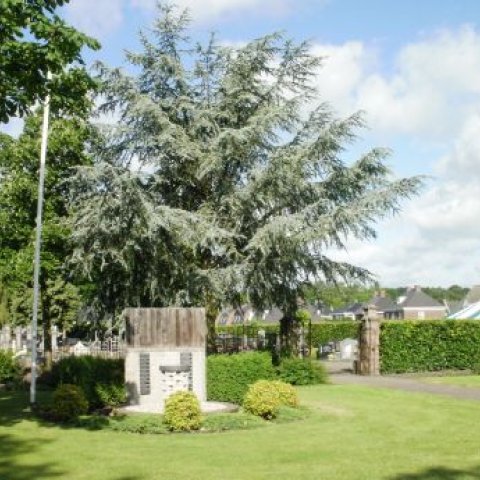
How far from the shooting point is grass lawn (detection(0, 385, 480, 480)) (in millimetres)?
10656

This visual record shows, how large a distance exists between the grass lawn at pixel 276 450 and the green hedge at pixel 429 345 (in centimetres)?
1318

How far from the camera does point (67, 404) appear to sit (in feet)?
54.6

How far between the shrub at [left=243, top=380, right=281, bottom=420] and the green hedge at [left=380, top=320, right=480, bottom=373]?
1527 centimetres

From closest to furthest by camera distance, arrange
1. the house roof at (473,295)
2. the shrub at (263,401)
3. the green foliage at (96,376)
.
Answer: the shrub at (263,401) → the green foliage at (96,376) → the house roof at (473,295)

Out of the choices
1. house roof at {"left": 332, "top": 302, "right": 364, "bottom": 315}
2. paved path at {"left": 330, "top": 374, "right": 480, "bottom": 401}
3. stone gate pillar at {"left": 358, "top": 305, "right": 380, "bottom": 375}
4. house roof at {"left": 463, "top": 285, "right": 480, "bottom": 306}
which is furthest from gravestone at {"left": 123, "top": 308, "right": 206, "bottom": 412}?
house roof at {"left": 332, "top": 302, "right": 364, "bottom": 315}

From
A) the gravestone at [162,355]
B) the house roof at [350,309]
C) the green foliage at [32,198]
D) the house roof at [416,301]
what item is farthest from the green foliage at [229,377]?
the house roof at [350,309]

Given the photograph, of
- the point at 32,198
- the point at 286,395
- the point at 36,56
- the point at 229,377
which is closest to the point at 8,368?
the point at 32,198

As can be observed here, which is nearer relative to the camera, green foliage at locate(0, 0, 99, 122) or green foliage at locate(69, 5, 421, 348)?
green foliage at locate(0, 0, 99, 122)

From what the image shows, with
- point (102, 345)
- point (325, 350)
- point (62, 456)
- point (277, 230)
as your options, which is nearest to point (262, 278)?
point (277, 230)

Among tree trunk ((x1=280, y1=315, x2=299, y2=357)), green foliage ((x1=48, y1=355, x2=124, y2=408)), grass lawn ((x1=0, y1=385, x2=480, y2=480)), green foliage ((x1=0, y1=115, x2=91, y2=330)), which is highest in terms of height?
green foliage ((x1=0, y1=115, x2=91, y2=330))

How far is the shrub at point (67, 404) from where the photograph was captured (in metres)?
16.6

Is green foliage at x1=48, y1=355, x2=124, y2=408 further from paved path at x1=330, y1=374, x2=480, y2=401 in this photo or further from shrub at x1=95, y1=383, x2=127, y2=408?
paved path at x1=330, y1=374, x2=480, y2=401

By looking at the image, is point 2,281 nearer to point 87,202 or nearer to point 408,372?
point 87,202

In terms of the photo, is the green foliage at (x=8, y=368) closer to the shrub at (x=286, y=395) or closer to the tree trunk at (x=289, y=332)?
the tree trunk at (x=289, y=332)
